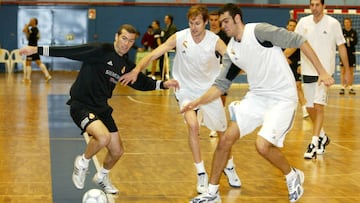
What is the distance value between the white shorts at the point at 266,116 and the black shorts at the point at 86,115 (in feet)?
4.96

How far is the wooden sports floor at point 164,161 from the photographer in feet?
29.7

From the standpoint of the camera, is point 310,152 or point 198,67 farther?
point 310,152

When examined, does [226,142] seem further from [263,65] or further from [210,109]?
[210,109]

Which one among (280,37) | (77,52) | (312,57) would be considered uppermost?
(280,37)

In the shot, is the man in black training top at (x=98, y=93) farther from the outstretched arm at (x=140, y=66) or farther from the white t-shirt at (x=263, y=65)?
the white t-shirt at (x=263, y=65)

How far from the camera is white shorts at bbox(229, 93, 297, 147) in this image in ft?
26.8

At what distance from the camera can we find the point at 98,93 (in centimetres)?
889

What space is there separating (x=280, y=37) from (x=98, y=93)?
2.29 m

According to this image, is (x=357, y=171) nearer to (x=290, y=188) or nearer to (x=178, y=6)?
(x=290, y=188)

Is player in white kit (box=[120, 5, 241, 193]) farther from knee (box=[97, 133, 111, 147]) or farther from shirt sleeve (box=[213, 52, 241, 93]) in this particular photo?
knee (box=[97, 133, 111, 147])

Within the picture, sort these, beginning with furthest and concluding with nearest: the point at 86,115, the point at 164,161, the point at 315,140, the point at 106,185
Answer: the point at 315,140 < the point at 164,161 < the point at 106,185 < the point at 86,115

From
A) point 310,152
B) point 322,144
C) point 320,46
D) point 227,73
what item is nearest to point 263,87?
point 227,73

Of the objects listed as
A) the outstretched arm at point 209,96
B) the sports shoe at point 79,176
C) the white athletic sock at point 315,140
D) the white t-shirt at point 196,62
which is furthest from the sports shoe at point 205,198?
the white athletic sock at point 315,140

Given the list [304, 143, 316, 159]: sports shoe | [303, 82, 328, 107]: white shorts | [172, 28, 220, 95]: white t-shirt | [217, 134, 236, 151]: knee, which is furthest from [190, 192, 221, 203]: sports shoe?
[303, 82, 328, 107]: white shorts
